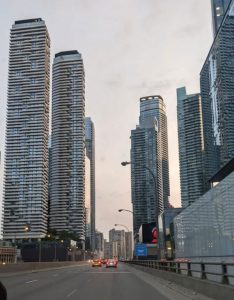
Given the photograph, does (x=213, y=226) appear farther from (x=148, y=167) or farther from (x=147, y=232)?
(x=147, y=232)

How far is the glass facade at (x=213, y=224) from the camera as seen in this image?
2739 centimetres

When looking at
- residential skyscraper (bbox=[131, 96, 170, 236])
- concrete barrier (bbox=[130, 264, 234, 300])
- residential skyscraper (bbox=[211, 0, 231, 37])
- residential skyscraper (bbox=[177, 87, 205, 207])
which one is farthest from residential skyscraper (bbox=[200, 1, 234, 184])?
concrete barrier (bbox=[130, 264, 234, 300])

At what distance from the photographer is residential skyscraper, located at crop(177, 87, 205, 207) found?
144 meters

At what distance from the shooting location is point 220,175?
221 ft

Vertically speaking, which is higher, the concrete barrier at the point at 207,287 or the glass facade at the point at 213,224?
the glass facade at the point at 213,224

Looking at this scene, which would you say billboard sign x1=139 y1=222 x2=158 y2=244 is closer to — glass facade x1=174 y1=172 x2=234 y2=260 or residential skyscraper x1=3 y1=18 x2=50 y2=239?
glass facade x1=174 y1=172 x2=234 y2=260

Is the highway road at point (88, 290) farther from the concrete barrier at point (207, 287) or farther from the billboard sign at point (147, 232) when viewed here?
the billboard sign at point (147, 232)

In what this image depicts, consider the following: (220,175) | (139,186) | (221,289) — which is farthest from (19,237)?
(221,289)

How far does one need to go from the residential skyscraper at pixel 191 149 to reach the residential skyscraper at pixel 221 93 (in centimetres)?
1590

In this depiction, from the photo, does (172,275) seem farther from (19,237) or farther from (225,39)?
(19,237)

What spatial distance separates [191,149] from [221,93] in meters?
47.2

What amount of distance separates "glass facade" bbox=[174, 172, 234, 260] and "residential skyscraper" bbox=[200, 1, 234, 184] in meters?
59.8

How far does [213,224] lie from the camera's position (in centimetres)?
3105

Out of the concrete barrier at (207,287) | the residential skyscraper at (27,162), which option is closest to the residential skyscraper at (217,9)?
the residential skyscraper at (27,162)
